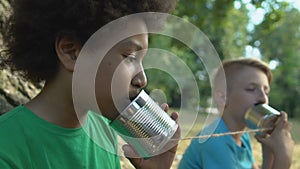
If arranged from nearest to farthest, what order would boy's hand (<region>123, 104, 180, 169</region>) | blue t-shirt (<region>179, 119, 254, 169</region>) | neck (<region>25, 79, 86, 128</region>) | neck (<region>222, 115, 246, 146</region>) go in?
1. neck (<region>25, 79, 86, 128</region>)
2. boy's hand (<region>123, 104, 180, 169</region>)
3. blue t-shirt (<region>179, 119, 254, 169</region>)
4. neck (<region>222, 115, 246, 146</region>)

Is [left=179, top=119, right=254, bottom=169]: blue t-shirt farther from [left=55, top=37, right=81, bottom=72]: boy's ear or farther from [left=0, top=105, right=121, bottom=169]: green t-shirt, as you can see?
[left=55, top=37, right=81, bottom=72]: boy's ear

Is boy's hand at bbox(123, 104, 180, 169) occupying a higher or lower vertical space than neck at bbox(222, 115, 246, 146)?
higher

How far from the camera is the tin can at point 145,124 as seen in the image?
4.42 ft

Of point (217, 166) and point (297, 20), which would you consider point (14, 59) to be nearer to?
point (217, 166)

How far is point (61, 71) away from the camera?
1460 millimetres

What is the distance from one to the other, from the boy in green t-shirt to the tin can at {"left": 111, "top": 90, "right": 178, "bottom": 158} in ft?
0.14

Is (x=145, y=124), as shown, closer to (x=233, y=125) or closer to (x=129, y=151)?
(x=129, y=151)

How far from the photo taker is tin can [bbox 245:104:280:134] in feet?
8.06

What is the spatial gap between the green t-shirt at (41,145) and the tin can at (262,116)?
1.22 metres

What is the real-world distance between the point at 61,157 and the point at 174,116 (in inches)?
16.5

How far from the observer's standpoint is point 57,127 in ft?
4.72

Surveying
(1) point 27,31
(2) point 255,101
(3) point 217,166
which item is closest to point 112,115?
(1) point 27,31

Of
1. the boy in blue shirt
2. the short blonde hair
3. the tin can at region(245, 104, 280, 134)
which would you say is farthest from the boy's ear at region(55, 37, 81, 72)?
the short blonde hair

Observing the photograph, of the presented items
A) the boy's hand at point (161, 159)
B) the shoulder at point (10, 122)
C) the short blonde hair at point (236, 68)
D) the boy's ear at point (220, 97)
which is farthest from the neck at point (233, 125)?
the shoulder at point (10, 122)
